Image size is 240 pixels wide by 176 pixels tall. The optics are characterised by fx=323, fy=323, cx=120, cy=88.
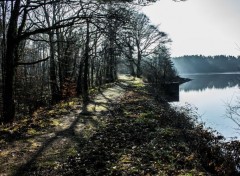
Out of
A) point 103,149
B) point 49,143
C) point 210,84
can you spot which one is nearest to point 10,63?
point 49,143

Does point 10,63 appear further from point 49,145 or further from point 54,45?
point 54,45

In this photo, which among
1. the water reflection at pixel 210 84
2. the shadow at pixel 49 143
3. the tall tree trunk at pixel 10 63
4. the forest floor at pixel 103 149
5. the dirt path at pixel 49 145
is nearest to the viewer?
the shadow at pixel 49 143

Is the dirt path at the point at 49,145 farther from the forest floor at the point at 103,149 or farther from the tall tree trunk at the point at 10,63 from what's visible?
the tall tree trunk at the point at 10,63

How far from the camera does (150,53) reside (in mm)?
66875

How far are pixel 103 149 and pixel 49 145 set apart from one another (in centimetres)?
164

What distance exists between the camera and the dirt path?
7.82 metres

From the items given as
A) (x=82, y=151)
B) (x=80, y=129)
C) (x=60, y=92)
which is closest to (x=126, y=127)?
(x=80, y=129)

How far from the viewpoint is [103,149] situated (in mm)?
9344

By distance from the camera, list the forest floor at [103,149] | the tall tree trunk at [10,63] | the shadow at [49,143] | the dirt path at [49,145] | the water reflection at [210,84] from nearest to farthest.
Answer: the shadow at [49,143]
the forest floor at [103,149]
the dirt path at [49,145]
the tall tree trunk at [10,63]
the water reflection at [210,84]

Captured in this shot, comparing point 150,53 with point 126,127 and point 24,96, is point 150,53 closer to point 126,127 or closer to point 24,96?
point 24,96

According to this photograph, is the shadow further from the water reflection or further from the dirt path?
the water reflection

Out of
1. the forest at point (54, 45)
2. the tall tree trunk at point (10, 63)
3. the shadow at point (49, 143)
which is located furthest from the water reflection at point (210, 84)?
the shadow at point (49, 143)

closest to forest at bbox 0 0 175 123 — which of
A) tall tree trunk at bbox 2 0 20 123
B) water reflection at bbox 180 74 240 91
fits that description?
tall tree trunk at bbox 2 0 20 123

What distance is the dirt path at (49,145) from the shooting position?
7824 mm
